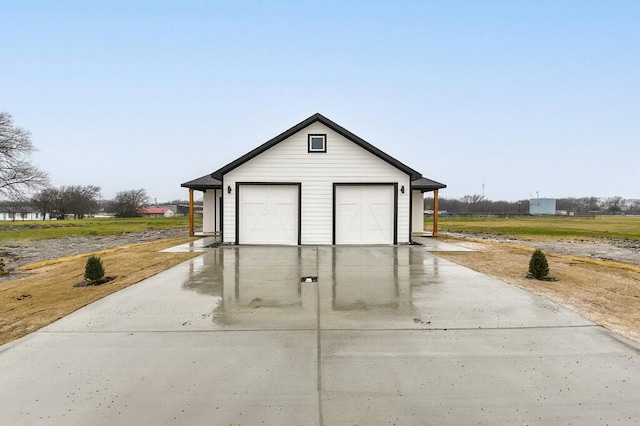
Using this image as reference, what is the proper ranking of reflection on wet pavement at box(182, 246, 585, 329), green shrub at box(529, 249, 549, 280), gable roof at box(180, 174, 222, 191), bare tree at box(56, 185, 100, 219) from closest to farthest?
reflection on wet pavement at box(182, 246, 585, 329)
green shrub at box(529, 249, 549, 280)
gable roof at box(180, 174, 222, 191)
bare tree at box(56, 185, 100, 219)

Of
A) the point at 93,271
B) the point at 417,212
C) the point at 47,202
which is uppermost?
the point at 47,202

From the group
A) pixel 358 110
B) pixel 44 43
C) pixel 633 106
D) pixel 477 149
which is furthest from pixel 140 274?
pixel 477 149

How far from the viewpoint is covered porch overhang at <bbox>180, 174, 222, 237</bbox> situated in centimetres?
1710

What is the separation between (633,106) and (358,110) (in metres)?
24.6

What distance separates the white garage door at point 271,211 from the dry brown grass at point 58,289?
330cm

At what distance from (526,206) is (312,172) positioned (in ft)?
338

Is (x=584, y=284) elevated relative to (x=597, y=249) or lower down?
elevated

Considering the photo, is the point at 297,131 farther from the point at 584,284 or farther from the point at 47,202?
the point at 47,202

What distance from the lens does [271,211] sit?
47.1 ft

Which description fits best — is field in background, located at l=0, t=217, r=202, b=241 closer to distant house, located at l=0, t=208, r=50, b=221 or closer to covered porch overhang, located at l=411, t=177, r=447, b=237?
covered porch overhang, located at l=411, t=177, r=447, b=237

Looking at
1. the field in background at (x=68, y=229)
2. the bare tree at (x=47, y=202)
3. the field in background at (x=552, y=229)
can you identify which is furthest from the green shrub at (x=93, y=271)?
the bare tree at (x=47, y=202)

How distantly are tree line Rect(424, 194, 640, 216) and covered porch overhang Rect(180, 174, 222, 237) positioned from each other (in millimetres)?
74431

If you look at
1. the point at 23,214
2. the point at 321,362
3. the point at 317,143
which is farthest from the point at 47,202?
the point at 321,362

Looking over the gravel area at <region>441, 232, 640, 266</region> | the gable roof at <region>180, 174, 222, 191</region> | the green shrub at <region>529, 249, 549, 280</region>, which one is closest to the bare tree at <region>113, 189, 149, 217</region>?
the gable roof at <region>180, 174, 222, 191</region>
